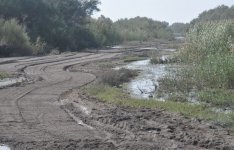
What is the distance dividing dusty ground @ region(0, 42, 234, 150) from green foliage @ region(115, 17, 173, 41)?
92.2m

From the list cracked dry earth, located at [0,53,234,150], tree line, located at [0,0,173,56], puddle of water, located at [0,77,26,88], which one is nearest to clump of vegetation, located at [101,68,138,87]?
puddle of water, located at [0,77,26,88]

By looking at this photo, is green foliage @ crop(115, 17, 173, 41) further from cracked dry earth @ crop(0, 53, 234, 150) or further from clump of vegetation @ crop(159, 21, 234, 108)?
cracked dry earth @ crop(0, 53, 234, 150)

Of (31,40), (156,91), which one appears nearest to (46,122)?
(156,91)

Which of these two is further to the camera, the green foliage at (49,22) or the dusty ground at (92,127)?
the green foliage at (49,22)

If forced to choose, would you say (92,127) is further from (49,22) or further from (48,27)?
(49,22)

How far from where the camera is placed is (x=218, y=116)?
14.6 m

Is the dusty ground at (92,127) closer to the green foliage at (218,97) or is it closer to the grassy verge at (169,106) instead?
the grassy verge at (169,106)

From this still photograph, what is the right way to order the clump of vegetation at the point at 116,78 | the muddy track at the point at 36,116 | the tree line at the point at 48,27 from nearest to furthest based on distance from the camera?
1. the muddy track at the point at 36,116
2. the clump of vegetation at the point at 116,78
3. the tree line at the point at 48,27

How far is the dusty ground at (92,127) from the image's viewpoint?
11.1 metres

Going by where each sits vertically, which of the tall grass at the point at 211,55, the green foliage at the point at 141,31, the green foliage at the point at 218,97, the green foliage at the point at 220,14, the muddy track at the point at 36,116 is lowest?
the green foliage at the point at 141,31

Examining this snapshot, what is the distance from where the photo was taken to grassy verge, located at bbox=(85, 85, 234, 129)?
46.9ft

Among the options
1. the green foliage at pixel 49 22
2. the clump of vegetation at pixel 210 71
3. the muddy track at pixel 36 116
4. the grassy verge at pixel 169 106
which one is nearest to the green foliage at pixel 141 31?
the green foliage at pixel 49 22

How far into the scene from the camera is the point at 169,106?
1684 cm

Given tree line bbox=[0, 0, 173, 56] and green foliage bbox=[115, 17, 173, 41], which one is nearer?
tree line bbox=[0, 0, 173, 56]
